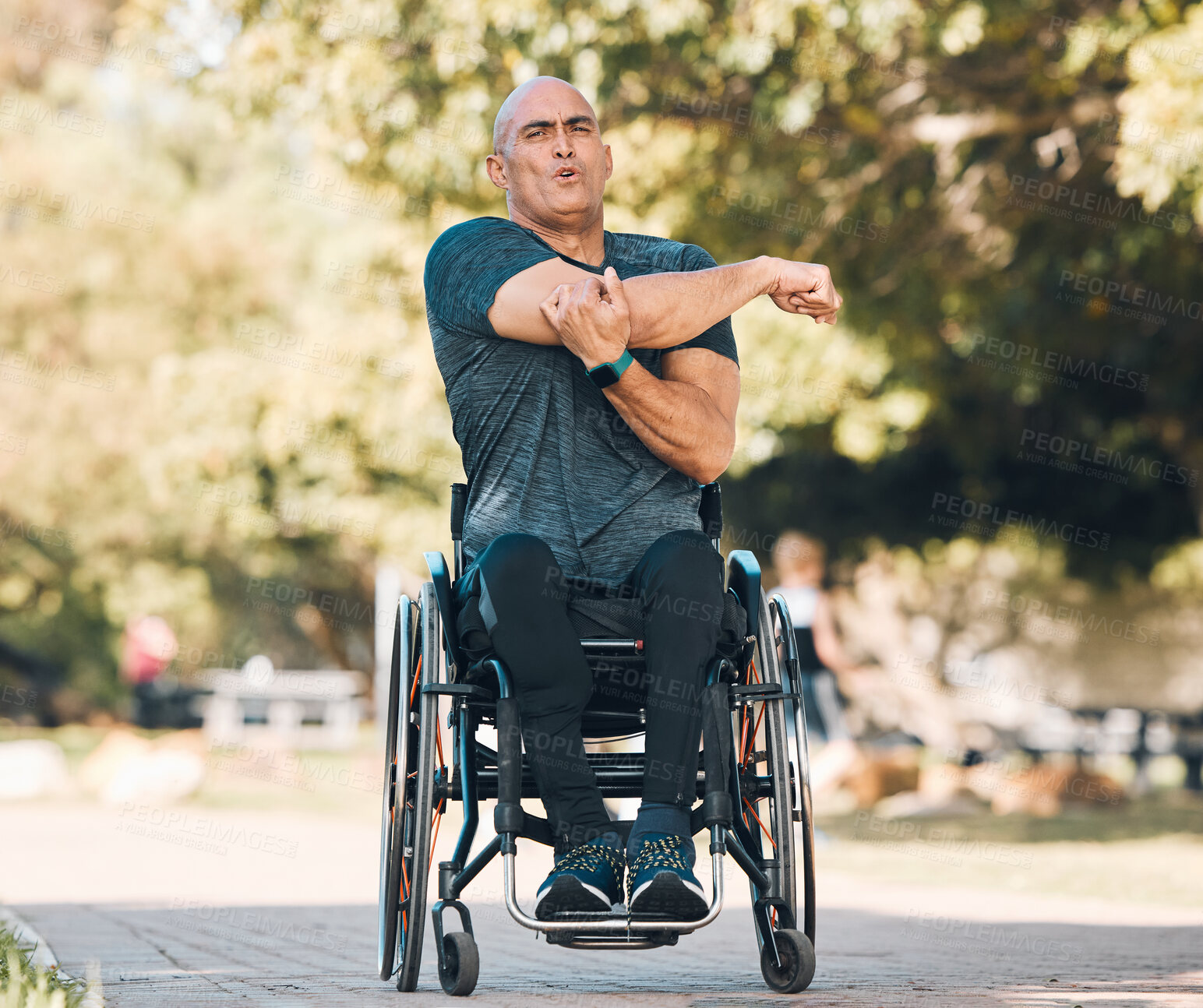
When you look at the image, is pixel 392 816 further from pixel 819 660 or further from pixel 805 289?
pixel 819 660

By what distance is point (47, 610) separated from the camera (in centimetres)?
3412

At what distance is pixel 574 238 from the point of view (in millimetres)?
4191

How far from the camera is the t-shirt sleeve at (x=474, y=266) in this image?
3852 mm

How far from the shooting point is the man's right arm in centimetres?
375

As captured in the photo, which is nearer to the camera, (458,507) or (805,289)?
(805,289)

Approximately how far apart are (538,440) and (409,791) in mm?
886

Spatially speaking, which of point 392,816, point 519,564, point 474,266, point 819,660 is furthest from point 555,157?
point 819,660

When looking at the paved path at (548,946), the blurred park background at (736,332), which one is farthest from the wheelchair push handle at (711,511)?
the blurred park background at (736,332)

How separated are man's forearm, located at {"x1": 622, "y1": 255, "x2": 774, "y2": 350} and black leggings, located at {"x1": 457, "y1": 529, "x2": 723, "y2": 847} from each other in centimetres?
54

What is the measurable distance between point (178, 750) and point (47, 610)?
20.2 meters

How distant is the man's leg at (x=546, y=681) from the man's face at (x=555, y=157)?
98 cm

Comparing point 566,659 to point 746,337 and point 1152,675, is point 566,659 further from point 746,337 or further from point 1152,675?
point 1152,675

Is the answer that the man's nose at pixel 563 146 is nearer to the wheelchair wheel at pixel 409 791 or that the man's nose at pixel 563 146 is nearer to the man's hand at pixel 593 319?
the man's hand at pixel 593 319

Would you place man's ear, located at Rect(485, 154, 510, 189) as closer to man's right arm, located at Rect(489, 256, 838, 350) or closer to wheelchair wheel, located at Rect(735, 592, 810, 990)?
man's right arm, located at Rect(489, 256, 838, 350)
